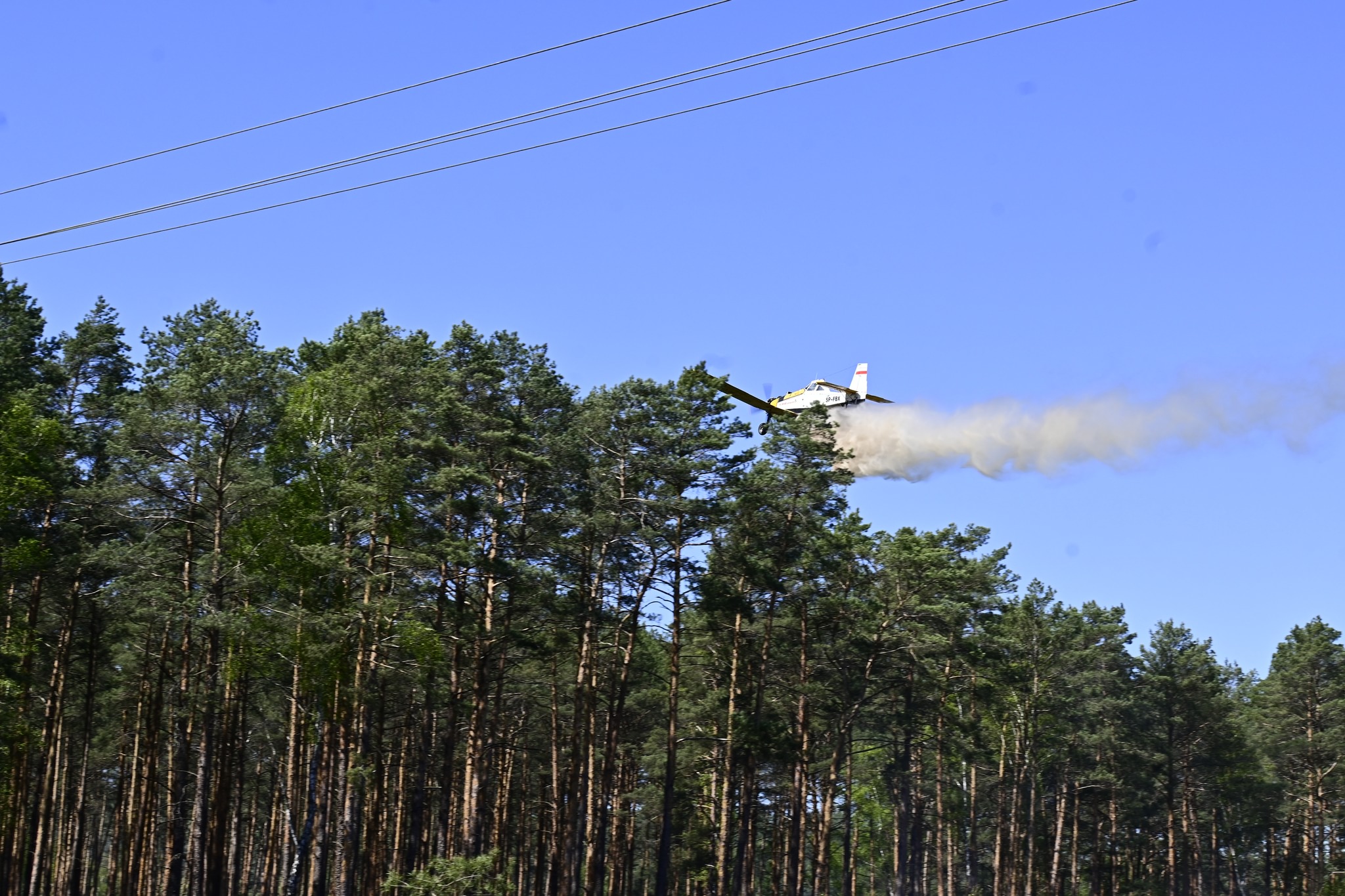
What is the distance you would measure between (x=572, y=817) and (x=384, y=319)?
17.7m

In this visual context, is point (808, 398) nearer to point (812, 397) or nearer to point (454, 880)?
point (812, 397)

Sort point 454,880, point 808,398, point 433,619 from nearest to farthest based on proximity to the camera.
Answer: point 454,880, point 433,619, point 808,398

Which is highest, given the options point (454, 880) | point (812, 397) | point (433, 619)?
point (812, 397)

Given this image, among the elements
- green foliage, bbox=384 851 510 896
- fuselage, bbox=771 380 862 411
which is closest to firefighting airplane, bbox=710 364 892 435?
fuselage, bbox=771 380 862 411

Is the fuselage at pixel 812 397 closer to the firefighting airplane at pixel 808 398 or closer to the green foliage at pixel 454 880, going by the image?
the firefighting airplane at pixel 808 398

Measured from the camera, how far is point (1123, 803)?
7788 centimetres

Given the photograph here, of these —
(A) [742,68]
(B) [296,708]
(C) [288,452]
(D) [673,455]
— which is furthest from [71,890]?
(A) [742,68]

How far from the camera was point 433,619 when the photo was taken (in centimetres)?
3838

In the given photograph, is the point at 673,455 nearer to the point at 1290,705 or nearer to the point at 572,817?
the point at 572,817

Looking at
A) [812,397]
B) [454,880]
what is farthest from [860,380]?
[454,880]

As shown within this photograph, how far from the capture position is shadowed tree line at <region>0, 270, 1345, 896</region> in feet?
115

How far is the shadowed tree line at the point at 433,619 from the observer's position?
1377 inches

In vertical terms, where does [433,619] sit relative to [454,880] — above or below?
above

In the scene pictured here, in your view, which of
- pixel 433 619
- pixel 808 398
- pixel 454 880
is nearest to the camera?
pixel 454 880
